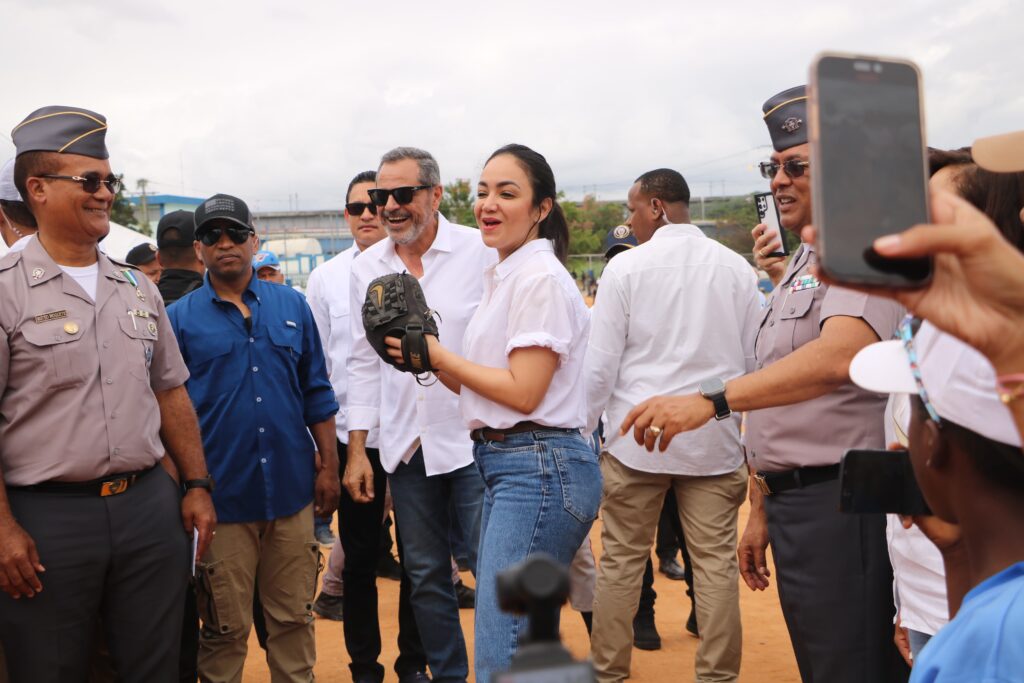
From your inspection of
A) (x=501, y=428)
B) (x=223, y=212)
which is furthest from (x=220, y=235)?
(x=501, y=428)

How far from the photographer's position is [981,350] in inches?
46.2

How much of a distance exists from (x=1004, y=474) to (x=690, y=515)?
11.7ft

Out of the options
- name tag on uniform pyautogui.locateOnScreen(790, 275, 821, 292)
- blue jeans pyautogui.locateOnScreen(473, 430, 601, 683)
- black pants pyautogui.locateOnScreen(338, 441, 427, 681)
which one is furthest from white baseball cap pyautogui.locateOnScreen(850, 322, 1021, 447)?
black pants pyautogui.locateOnScreen(338, 441, 427, 681)

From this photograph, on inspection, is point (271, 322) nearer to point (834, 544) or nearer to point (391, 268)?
point (391, 268)

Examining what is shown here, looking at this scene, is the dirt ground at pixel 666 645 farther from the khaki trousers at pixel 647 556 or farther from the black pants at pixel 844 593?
the black pants at pixel 844 593

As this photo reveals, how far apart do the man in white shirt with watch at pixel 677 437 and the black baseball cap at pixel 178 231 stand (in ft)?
8.37

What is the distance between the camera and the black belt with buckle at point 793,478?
312cm

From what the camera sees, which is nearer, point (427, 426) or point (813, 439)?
point (813, 439)

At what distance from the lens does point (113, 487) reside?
3.39m

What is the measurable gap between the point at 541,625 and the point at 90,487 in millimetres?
2855

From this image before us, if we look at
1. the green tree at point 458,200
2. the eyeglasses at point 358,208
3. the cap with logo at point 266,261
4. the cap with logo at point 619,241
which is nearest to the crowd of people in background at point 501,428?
the eyeglasses at point 358,208

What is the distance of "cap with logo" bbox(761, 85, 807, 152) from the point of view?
3314mm

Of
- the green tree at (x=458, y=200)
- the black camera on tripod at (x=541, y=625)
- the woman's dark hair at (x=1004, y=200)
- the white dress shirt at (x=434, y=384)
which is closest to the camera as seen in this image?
the black camera on tripod at (x=541, y=625)

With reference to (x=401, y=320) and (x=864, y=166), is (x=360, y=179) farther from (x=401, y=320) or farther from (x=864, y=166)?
(x=864, y=166)
